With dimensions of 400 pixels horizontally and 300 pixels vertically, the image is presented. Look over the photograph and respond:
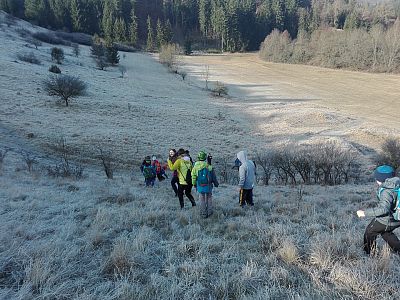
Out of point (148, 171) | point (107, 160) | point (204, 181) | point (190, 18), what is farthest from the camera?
point (190, 18)

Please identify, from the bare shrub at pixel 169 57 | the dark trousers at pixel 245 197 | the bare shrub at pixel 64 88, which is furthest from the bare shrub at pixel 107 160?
the bare shrub at pixel 169 57

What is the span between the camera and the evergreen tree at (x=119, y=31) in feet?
332

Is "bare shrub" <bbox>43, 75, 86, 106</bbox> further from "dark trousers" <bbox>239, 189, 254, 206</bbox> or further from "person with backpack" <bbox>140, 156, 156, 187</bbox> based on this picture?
"dark trousers" <bbox>239, 189, 254, 206</bbox>

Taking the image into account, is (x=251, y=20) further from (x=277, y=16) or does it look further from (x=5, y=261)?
(x=5, y=261)

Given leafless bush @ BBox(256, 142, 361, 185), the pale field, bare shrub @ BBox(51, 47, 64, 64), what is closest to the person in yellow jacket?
the pale field

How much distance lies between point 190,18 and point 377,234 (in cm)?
13397

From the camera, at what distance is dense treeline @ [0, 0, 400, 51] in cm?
9994

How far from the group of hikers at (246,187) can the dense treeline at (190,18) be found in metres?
87.4

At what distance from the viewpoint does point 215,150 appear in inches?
1051

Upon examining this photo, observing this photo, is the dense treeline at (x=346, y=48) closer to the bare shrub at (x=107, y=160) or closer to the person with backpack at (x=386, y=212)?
the bare shrub at (x=107, y=160)

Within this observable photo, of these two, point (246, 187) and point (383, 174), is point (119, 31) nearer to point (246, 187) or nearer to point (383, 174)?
point (246, 187)

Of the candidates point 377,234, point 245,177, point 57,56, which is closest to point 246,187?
point 245,177

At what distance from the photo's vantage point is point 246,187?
898 cm

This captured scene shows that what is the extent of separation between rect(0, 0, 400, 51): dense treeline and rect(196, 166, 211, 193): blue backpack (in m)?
88.6
